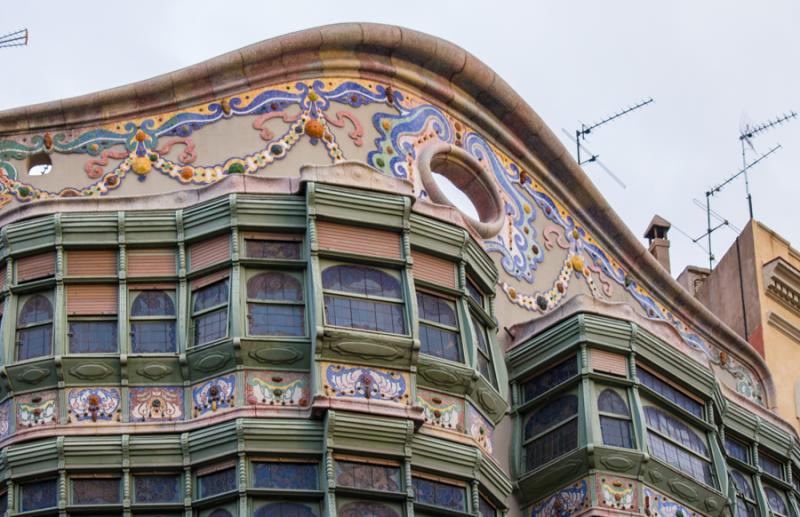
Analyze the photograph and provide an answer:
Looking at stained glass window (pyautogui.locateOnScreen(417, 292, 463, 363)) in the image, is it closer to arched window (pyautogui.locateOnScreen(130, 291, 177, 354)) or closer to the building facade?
the building facade

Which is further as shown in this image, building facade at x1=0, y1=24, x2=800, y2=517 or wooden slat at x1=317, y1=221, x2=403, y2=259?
wooden slat at x1=317, y1=221, x2=403, y2=259

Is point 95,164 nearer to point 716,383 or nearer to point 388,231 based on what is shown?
point 388,231

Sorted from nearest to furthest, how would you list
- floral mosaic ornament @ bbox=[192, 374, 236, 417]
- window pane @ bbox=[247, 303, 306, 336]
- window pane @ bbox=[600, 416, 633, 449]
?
1. floral mosaic ornament @ bbox=[192, 374, 236, 417]
2. window pane @ bbox=[247, 303, 306, 336]
3. window pane @ bbox=[600, 416, 633, 449]

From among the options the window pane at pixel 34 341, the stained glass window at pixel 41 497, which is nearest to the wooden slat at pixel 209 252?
the window pane at pixel 34 341

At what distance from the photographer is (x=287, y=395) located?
33.7 meters

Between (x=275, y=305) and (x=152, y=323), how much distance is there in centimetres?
175

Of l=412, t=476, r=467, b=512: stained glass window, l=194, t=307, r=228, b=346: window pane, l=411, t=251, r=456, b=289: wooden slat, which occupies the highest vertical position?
A: l=411, t=251, r=456, b=289: wooden slat

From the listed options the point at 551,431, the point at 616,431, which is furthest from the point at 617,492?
the point at 551,431

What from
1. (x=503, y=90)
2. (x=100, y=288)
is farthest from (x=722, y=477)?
(x=100, y=288)

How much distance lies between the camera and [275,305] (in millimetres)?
34281

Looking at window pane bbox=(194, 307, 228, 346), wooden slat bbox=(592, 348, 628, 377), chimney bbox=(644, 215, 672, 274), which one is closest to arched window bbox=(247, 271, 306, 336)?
window pane bbox=(194, 307, 228, 346)

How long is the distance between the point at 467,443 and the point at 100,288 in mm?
5610

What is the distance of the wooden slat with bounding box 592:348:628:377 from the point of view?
36.2 meters

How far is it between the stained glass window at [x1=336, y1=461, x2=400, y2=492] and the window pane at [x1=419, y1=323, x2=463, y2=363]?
212cm
